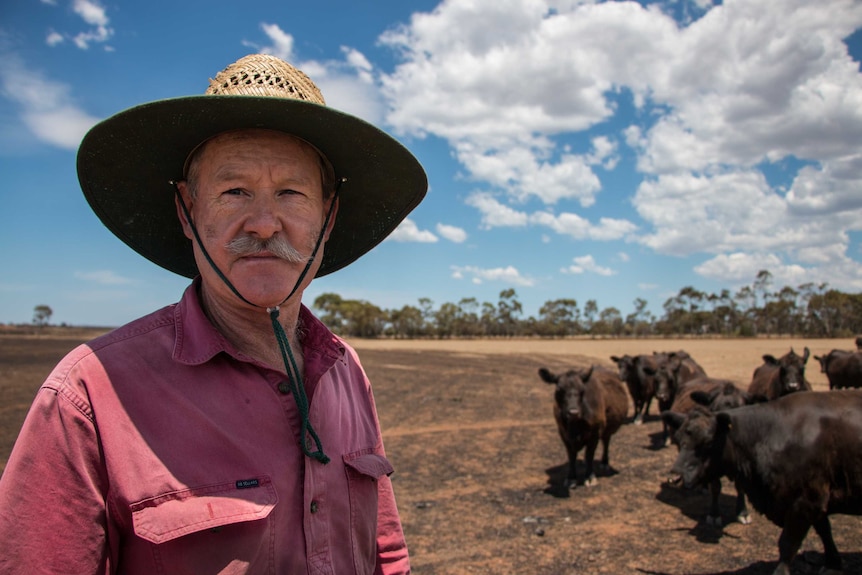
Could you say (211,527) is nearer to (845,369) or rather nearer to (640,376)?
(640,376)

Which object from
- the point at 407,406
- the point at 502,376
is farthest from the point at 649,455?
the point at 502,376

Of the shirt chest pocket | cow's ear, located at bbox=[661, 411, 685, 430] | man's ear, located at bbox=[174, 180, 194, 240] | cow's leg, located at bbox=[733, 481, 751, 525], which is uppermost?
man's ear, located at bbox=[174, 180, 194, 240]

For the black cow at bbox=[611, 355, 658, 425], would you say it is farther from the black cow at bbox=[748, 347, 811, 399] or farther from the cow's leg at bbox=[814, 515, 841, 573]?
the cow's leg at bbox=[814, 515, 841, 573]

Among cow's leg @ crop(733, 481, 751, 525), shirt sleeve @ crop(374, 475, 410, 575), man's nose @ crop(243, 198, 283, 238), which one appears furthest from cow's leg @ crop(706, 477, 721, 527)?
man's nose @ crop(243, 198, 283, 238)

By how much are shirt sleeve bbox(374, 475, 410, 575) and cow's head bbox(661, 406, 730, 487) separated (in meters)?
5.74

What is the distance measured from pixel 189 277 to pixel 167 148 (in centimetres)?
68

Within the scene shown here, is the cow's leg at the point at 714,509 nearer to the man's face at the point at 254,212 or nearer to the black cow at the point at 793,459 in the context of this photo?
the black cow at the point at 793,459

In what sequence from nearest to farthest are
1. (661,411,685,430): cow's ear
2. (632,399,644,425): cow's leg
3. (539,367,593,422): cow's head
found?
(661,411,685,430): cow's ear, (539,367,593,422): cow's head, (632,399,644,425): cow's leg

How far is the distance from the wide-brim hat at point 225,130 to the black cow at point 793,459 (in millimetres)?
5689

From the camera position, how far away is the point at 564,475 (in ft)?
34.6

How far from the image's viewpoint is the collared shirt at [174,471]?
47.7 inches

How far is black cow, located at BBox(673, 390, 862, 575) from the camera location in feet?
18.5

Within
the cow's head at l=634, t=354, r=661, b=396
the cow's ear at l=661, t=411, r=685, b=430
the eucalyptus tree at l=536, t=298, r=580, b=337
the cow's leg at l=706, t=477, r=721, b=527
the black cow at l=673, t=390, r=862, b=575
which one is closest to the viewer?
the black cow at l=673, t=390, r=862, b=575

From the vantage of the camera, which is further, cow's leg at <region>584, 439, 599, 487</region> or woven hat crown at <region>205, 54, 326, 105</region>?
cow's leg at <region>584, 439, 599, 487</region>
